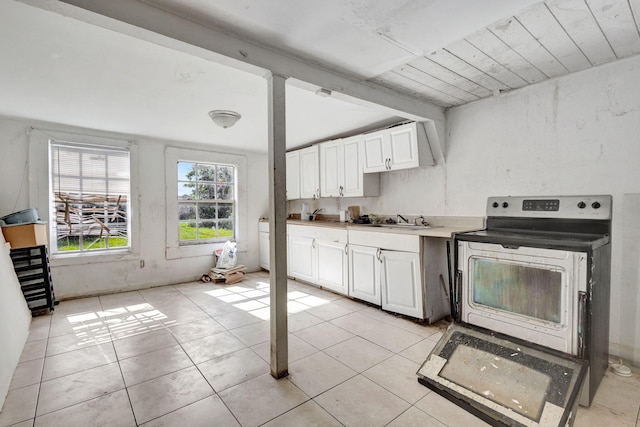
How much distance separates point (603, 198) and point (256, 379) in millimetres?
2850

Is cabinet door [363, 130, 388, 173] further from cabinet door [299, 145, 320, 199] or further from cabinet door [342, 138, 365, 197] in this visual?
cabinet door [299, 145, 320, 199]

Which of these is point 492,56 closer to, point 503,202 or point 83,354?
point 503,202

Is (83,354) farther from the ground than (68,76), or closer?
closer

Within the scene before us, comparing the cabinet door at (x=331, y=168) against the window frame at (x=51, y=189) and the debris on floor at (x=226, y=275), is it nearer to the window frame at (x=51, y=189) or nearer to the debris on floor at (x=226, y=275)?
the debris on floor at (x=226, y=275)

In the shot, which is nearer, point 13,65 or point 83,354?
point 13,65

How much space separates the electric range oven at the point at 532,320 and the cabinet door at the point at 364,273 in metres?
1.14

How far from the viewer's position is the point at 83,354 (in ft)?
8.36

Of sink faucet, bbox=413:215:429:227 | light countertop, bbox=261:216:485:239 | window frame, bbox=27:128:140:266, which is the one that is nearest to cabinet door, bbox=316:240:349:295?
light countertop, bbox=261:216:485:239

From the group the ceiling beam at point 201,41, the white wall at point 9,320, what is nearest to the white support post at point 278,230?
the ceiling beam at point 201,41

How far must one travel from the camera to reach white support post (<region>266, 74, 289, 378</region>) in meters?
2.16

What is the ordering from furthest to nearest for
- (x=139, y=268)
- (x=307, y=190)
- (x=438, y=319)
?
1. (x=307, y=190)
2. (x=139, y=268)
3. (x=438, y=319)

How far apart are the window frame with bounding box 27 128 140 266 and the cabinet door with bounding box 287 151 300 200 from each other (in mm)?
2362

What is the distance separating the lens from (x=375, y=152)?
384cm

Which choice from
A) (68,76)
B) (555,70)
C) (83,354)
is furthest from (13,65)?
(555,70)
